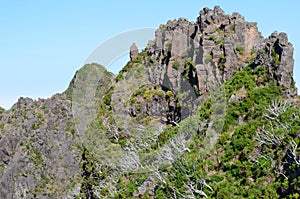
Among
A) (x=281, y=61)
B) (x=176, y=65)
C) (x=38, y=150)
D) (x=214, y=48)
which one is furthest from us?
(x=38, y=150)

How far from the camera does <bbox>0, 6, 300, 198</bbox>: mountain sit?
38.0 metres

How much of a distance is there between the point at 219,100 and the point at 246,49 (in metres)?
7.22

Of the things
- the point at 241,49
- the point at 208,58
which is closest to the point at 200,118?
the point at 208,58

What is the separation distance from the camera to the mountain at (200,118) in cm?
3797

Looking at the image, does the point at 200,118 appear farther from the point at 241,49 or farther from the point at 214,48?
the point at 241,49

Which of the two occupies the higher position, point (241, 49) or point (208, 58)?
point (241, 49)

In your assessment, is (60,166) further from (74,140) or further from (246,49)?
(246,49)

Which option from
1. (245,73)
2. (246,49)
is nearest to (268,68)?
(245,73)

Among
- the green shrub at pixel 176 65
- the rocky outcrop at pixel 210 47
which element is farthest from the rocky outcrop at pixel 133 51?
the green shrub at pixel 176 65

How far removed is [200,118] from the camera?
4678 cm

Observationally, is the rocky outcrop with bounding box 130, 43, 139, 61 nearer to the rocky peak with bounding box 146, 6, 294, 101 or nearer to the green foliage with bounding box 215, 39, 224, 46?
the rocky peak with bounding box 146, 6, 294, 101

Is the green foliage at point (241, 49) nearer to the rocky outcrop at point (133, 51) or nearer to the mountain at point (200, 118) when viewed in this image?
the mountain at point (200, 118)

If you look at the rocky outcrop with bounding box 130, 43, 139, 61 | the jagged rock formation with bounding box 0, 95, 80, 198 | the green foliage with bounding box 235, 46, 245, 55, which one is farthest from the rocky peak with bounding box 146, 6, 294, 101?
the jagged rock formation with bounding box 0, 95, 80, 198

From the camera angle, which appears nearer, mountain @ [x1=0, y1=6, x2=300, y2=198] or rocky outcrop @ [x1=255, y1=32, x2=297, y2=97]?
mountain @ [x1=0, y1=6, x2=300, y2=198]
